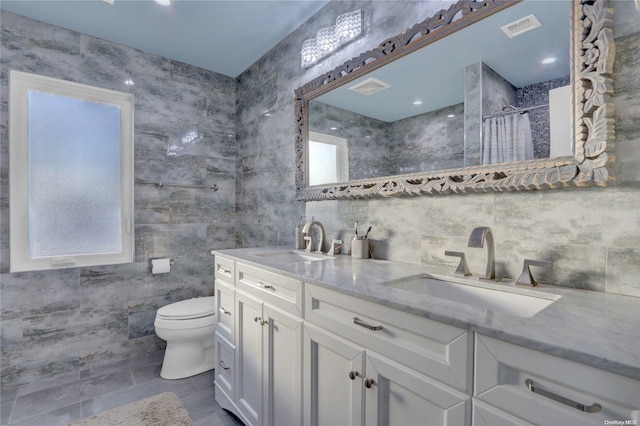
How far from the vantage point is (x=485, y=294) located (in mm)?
1127

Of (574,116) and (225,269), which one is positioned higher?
(574,116)

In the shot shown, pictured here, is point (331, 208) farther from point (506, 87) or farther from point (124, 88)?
point (124, 88)

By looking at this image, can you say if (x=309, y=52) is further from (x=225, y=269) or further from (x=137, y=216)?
(x=137, y=216)

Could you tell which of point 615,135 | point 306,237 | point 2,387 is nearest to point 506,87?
point 615,135

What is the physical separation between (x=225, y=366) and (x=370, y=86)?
6.17ft

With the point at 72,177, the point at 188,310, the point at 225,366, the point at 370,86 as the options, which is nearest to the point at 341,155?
the point at 370,86

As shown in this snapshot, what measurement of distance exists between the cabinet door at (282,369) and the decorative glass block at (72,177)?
1844mm

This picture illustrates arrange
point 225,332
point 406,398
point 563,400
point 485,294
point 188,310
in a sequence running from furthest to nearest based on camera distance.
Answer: point 188,310 < point 225,332 < point 485,294 < point 406,398 < point 563,400

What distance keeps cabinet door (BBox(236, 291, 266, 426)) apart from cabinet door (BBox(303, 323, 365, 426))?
0.39m

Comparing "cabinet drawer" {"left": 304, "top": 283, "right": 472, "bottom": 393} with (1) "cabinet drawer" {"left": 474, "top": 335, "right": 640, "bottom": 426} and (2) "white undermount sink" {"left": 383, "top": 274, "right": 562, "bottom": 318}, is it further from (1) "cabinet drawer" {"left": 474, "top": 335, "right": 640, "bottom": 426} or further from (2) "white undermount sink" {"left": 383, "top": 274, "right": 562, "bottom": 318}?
(2) "white undermount sink" {"left": 383, "top": 274, "right": 562, "bottom": 318}

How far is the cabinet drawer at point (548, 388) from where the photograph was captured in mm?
544

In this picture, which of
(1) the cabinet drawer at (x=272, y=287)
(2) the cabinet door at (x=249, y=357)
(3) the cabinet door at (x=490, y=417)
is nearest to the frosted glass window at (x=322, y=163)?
(1) the cabinet drawer at (x=272, y=287)

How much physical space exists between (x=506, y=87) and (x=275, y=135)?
5.83 ft

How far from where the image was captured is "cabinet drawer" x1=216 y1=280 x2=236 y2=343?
6.06ft
